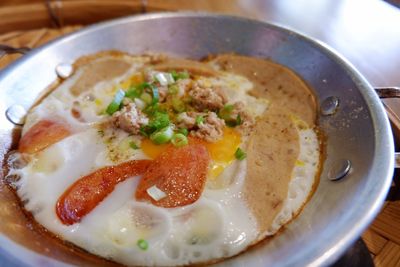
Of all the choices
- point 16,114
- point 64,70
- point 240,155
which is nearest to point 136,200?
point 240,155

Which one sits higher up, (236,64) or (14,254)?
(236,64)

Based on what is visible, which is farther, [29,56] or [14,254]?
[29,56]

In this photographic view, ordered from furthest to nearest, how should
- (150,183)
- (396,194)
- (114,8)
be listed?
(114,8) < (396,194) < (150,183)

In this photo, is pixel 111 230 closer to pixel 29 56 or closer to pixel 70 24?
pixel 29 56

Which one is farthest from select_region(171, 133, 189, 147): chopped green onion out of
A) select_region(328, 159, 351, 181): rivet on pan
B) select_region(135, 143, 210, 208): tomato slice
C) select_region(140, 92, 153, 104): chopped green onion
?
select_region(328, 159, 351, 181): rivet on pan

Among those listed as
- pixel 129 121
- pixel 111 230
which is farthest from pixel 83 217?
pixel 129 121

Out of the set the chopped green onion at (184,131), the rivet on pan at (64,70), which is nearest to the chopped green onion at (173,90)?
the chopped green onion at (184,131)
